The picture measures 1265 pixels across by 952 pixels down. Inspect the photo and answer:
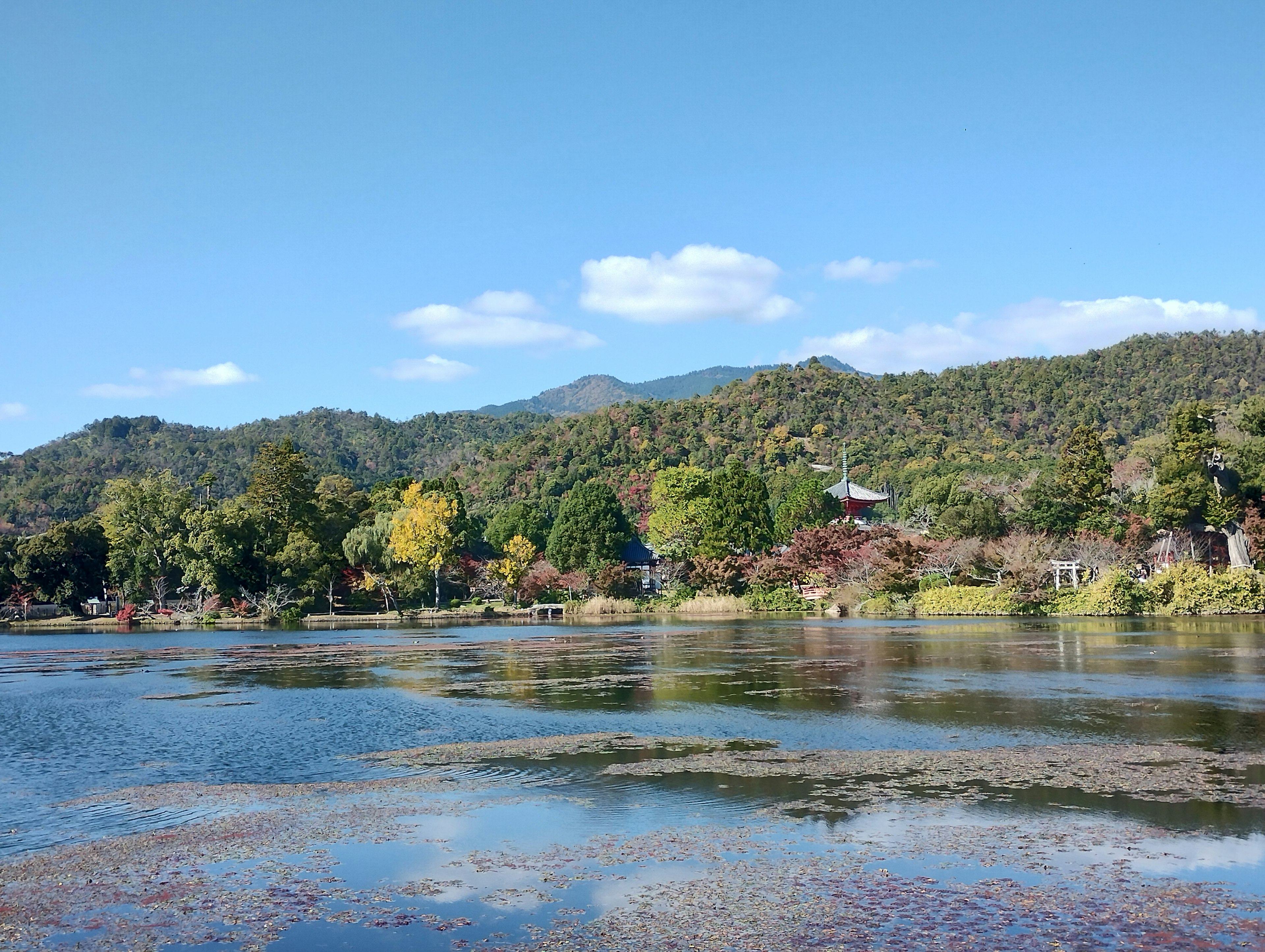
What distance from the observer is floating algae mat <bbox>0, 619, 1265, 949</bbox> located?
7988 millimetres

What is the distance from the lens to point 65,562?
221ft

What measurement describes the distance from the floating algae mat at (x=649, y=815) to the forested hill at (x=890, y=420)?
8245cm

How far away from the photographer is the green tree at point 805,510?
232 feet

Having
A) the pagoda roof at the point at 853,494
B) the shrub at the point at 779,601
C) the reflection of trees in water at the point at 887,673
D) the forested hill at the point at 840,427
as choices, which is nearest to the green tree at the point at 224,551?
the reflection of trees in water at the point at 887,673

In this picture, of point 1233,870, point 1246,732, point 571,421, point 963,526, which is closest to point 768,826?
point 1233,870

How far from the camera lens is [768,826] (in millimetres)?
10664

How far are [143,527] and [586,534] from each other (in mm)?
27455

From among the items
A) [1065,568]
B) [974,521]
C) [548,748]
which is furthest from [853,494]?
[548,748]

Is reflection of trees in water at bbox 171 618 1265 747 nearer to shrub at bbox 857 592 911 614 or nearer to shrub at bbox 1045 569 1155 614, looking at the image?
shrub at bbox 1045 569 1155 614

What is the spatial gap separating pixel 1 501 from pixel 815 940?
126 m

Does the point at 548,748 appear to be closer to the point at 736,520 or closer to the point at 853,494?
the point at 736,520

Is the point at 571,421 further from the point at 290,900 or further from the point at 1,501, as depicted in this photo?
the point at 290,900

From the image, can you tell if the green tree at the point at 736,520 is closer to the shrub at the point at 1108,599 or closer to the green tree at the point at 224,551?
the shrub at the point at 1108,599

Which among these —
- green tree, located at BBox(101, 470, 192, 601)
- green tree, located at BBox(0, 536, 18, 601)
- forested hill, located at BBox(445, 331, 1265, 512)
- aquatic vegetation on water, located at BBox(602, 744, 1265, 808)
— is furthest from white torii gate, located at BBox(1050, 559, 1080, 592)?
green tree, located at BBox(0, 536, 18, 601)
